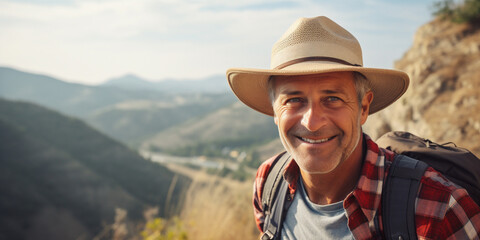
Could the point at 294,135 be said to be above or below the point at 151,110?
above

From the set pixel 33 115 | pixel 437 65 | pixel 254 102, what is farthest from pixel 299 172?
pixel 33 115

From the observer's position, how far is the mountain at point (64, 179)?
24.5 meters

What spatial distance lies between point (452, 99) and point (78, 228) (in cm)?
2725

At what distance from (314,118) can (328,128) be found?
95mm

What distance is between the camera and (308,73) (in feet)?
5.29

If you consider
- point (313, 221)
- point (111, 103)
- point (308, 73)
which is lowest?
point (111, 103)

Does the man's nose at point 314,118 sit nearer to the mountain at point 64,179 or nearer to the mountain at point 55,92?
the mountain at point 64,179

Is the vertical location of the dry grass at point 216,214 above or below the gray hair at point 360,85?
below

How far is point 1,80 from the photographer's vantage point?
17450 centimetres

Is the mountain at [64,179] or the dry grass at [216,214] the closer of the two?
the dry grass at [216,214]

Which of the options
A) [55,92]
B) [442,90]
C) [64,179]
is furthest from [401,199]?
[55,92]

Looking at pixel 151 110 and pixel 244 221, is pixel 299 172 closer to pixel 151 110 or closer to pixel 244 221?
pixel 244 221

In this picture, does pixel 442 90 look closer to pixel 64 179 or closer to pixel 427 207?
→ pixel 427 207

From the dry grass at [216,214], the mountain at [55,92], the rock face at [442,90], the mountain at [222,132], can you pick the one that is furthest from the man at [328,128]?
the mountain at [55,92]
